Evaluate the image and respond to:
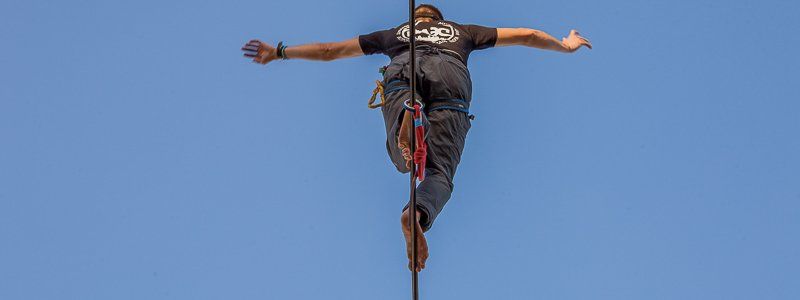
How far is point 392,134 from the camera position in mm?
7367

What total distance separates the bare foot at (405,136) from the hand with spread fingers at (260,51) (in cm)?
178

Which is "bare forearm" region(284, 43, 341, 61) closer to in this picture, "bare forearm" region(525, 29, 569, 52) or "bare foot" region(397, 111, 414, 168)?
"bare forearm" region(525, 29, 569, 52)

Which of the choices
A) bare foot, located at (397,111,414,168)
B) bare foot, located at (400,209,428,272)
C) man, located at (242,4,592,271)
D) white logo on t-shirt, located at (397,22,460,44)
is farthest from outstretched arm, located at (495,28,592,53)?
bare foot, located at (400,209,428,272)

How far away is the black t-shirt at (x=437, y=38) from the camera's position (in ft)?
26.2

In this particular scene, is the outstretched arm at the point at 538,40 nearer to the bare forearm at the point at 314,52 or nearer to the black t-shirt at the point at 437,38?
the black t-shirt at the point at 437,38

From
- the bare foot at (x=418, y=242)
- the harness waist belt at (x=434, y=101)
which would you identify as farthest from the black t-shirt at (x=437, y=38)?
the bare foot at (x=418, y=242)

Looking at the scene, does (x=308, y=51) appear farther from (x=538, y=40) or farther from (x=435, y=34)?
(x=538, y=40)

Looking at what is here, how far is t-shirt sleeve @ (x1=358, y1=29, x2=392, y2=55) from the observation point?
8.23 metres

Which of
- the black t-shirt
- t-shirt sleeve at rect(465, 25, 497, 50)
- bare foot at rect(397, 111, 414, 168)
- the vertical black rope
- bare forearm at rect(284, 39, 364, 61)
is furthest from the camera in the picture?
bare forearm at rect(284, 39, 364, 61)

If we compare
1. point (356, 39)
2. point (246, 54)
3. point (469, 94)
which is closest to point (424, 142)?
point (469, 94)

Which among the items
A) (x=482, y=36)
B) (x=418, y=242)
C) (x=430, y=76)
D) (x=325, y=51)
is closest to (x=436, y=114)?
(x=430, y=76)

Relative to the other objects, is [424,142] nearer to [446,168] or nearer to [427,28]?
[446,168]

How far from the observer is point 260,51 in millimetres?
8758

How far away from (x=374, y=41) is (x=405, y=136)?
129 cm
